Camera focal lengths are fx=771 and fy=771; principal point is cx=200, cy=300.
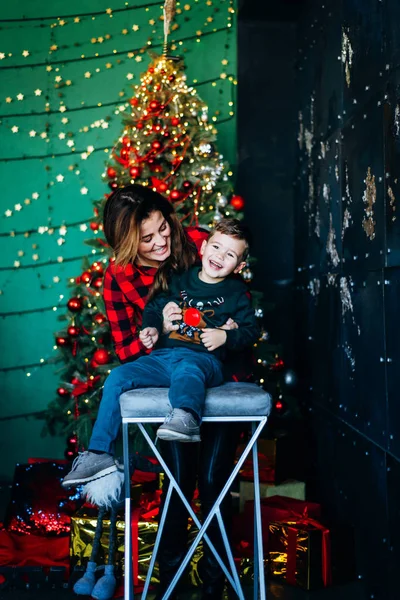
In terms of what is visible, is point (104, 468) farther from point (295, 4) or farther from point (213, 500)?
point (295, 4)

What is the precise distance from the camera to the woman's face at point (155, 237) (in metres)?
2.96

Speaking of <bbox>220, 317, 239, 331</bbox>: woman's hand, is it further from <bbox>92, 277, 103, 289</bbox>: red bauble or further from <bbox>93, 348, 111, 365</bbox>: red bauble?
<bbox>92, 277, 103, 289</bbox>: red bauble

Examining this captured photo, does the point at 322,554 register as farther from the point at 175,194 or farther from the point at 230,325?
the point at 175,194

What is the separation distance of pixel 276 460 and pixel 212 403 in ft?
5.21

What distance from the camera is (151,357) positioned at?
261 cm

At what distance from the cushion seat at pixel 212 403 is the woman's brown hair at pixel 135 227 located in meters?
0.65

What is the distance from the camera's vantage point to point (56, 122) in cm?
505

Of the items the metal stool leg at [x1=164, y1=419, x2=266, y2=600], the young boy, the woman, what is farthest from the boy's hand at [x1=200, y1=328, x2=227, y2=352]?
the metal stool leg at [x1=164, y1=419, x2=266, y2=600]

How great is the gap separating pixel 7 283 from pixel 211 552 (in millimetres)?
2880

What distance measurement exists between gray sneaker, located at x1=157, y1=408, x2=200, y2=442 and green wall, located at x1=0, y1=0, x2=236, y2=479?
2.98m

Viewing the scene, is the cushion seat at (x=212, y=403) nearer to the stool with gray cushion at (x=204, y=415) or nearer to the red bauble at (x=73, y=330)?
the stool with gray cushion at (x=204, y=415)

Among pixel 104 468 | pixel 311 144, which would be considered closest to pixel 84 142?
pixel 311 144

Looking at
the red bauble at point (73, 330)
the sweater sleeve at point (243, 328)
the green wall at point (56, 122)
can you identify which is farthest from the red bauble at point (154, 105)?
the sweater sleeve at point (243, 328)

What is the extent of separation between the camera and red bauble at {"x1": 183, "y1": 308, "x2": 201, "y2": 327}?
265cm
